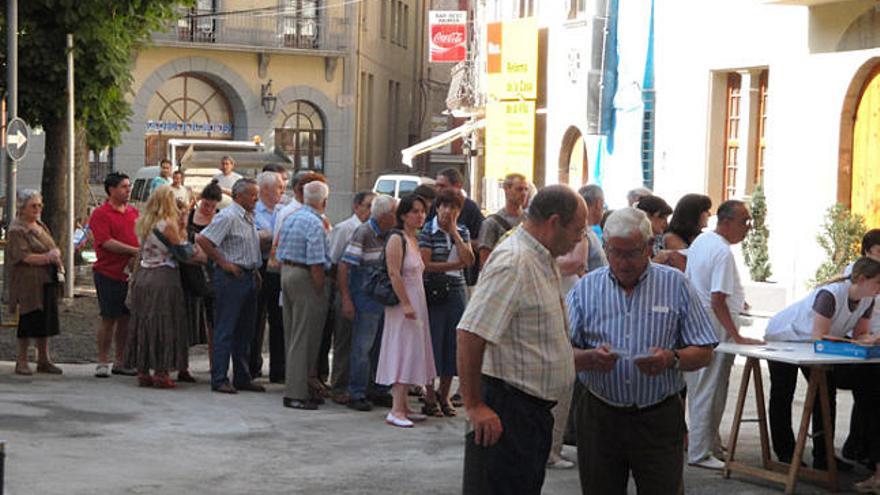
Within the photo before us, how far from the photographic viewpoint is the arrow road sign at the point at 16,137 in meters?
19.7

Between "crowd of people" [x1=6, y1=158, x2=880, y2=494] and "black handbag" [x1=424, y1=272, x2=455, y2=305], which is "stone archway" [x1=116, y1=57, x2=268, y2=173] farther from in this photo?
"black handbag" [x1=424, y1=272, x2=455, y2=305]

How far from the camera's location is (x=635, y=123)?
25328 mm

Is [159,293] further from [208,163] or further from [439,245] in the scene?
[208,163]

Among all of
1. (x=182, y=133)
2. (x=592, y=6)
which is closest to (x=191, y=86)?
(x=182, y=133)

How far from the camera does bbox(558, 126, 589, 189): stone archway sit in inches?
1156

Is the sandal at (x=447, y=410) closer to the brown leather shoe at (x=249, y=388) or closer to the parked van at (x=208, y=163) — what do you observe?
the brown leather shoe at (x=249, y=388)

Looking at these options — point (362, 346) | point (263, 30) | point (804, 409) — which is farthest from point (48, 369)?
point (263, 30)

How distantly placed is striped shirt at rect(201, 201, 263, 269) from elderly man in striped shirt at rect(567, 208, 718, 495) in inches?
252

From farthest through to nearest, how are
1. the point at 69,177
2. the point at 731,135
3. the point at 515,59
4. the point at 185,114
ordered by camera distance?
the point at 185,114 → the point at 515,59 → the point at 731,135 → the point at 69,177

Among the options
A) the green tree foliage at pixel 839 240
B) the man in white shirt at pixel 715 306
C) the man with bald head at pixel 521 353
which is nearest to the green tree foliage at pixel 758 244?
the green tree foliage at pixel 839 240

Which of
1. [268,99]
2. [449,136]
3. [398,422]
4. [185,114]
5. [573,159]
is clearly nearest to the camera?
[398,422]

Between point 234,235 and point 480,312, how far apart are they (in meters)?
7.14

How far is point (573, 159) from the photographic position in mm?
30047

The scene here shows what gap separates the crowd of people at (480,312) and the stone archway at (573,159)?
15389 millimetres
